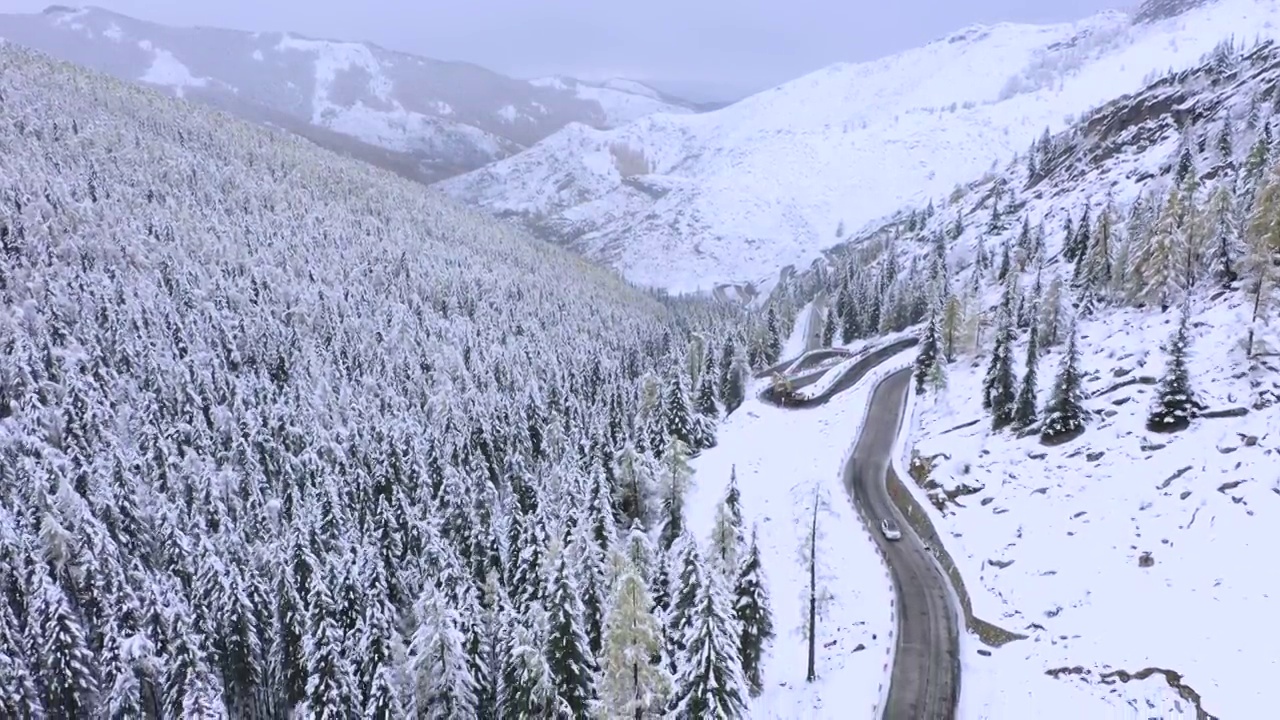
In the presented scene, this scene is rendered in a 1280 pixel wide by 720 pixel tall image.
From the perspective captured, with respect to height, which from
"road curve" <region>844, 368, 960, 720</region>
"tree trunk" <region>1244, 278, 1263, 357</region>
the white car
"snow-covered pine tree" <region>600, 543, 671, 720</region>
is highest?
"tree trunk" <region>1244, 278, 1263, 357</region>

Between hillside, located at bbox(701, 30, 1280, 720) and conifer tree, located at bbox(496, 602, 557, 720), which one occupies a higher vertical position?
hillside, located at bbox(701, 30, 1280, 720)

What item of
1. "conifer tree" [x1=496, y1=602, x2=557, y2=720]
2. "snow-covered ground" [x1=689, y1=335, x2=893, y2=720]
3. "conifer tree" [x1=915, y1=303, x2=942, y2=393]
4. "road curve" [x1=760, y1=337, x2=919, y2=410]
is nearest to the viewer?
"conifer tree" [x1=496, y1=602, x2=557, y2=720]

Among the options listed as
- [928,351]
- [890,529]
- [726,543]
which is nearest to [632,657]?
[726,543]

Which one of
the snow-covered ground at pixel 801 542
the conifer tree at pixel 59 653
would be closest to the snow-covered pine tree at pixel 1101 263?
the snow-covered ground at pixel 801 542

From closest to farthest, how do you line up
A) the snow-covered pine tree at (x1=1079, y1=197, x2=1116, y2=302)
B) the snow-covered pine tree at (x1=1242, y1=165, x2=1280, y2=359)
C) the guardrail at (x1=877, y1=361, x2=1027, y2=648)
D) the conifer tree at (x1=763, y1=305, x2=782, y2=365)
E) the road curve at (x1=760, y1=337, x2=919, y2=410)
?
the guardrail at (x1=877, y1=361, x2=1027, y2=648)
the snow-covered pine tree at (x1=1242, y1=165, x2=1280, y2=359)
the snow-covered pine tree at (x1=1079, y1=197, x2=1116, y2=302)
the road curve at (x1=760, y1=337, x2=919, y2=410)
the conifer tree at (x1=763, y1=305, x2=782, y2=365)

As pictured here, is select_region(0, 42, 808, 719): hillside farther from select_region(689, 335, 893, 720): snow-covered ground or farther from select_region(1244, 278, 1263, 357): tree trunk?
select_region(1244, 278, 1263, 357): tree trunk

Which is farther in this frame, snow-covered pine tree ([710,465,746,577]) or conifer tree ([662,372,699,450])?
conifer tree ([662,372,699,450])

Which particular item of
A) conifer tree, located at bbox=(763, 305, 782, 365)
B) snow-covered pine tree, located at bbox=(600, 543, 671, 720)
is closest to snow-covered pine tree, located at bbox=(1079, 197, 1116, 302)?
conifer tree, located at bbox=(763, 305, 782, 365)

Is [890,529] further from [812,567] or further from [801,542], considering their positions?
[812,567]
